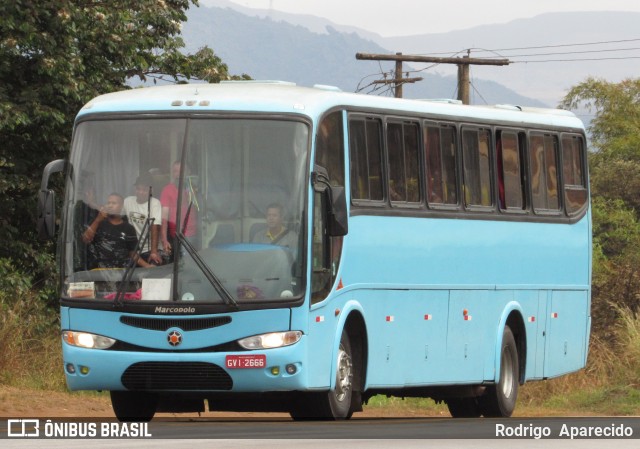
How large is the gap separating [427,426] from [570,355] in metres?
6.76

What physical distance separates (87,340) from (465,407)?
6772 mm

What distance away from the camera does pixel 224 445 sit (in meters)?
12.4

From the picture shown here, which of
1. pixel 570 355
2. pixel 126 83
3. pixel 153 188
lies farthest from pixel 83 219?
pixel 126 83

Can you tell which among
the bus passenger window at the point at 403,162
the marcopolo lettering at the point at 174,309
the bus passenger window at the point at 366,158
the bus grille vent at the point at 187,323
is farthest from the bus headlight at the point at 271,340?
the bus passenger window at the point at 403,162

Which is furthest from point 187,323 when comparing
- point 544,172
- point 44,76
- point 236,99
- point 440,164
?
point 44,76

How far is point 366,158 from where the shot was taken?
17.1 metres

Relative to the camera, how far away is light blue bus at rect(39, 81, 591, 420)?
593 inches

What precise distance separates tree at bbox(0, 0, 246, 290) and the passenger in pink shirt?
958cm

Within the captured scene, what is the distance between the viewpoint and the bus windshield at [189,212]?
15156 millimetres

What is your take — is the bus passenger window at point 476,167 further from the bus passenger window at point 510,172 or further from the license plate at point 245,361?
the license plate at point 245,361

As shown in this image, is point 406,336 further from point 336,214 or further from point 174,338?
point 174,338

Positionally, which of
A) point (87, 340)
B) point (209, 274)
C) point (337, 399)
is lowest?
point (337, 399)

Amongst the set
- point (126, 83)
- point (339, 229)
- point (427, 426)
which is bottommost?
point (427, 426)

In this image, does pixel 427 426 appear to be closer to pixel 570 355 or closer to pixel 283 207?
pixel 283 207
